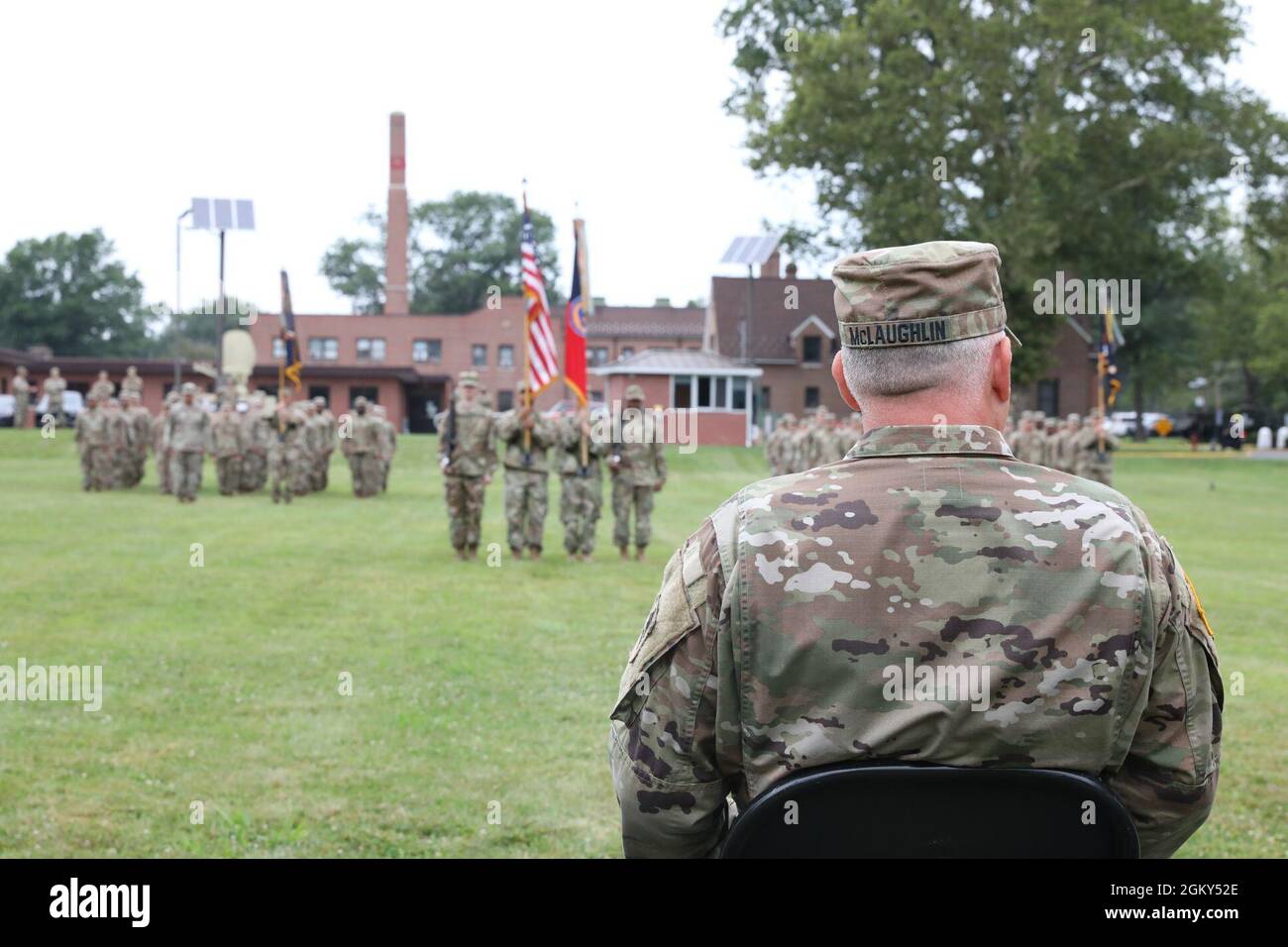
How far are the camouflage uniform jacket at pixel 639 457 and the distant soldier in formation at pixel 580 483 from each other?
25cm

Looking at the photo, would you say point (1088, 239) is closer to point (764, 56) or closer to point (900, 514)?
point (764, 56)

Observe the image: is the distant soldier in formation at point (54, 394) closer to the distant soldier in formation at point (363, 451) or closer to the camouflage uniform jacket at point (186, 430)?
the distant soldier in formation at point (363, 451)

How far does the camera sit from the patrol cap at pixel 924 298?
103 inches

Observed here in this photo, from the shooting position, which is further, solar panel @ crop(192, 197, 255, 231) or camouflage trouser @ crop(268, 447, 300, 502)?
solar panel @ crop(192, 197, 255, 231)

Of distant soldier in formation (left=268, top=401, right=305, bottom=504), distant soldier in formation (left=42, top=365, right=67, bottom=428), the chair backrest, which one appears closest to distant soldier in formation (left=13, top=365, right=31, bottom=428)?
distant soldier in formation (left=42, top=365, right=67, bottom=428)

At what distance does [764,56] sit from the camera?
48.4 metres

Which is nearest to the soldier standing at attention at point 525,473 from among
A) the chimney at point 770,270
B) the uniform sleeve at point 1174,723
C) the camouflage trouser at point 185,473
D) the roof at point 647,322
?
the camouflage trouser at point 185,473

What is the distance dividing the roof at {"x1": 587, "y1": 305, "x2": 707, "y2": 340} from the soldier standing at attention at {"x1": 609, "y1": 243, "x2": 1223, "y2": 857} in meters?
79.4

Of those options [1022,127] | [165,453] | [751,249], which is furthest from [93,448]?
[1022,127]

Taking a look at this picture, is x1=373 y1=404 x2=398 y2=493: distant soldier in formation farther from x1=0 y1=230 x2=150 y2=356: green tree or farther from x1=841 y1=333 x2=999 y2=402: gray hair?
x1=0 y1=230 x2=150 y2=356: green tree

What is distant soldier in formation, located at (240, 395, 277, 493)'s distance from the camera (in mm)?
29281

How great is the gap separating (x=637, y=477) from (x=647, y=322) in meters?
67.7

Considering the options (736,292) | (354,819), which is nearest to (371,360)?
(736,292)
